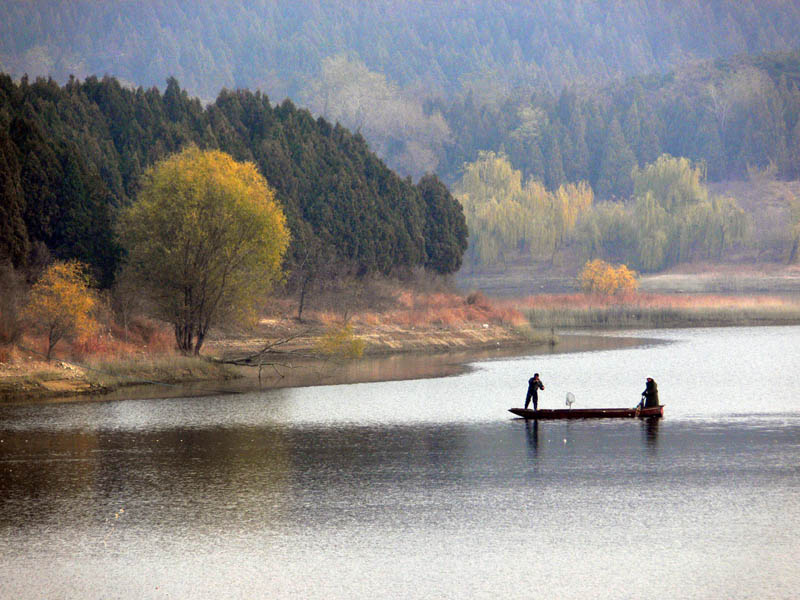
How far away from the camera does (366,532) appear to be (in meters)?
25.1

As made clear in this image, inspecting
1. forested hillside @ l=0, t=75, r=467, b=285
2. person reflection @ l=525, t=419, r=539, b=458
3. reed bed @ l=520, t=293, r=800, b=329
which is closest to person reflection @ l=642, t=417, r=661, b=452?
person reflection @ l=525, t=419, r=539, b=458

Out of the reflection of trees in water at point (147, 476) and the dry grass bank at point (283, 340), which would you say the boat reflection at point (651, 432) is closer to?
the reflection of trees in water at point (147, 476)

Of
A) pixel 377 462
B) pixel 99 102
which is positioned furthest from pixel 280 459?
pixel 99 102

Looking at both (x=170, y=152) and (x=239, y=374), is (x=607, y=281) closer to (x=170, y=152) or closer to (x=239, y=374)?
(x=170, y=152)

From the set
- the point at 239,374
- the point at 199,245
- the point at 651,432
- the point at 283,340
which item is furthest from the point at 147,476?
the point at 283,340

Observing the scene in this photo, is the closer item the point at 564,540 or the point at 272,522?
the point at 564,540

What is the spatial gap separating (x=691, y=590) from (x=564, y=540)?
13.6 ft

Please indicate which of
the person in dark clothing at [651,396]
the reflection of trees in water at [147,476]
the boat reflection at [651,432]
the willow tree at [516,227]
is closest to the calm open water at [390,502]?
the reflection of trees in water at [147,476]

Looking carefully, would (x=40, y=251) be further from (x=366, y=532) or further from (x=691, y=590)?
(x=691, y=590)

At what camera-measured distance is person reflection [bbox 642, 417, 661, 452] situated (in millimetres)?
38656

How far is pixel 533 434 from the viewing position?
1652 inches

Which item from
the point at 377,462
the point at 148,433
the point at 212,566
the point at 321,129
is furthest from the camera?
the point at 321,129

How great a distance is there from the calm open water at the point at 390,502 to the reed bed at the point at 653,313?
8513 centimetres

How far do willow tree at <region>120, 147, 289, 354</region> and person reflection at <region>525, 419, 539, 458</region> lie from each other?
25052 millimetres
